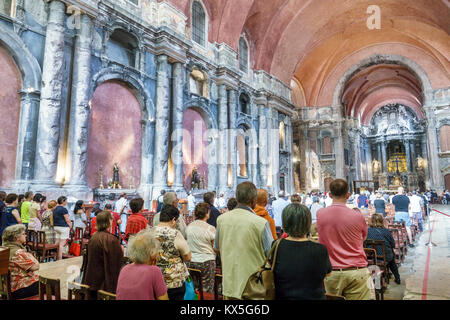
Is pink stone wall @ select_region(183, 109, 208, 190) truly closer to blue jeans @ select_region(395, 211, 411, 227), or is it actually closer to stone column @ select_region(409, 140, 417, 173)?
blue jeans @ select_region(395, 211, 411, 227)

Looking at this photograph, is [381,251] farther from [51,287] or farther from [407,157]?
[407,157]

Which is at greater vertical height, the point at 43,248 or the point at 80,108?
the point at 80,108

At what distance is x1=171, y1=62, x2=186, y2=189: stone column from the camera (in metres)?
13.8

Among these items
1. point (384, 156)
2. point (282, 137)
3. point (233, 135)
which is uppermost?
point (384, 156)

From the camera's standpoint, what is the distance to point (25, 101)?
9.47 meters

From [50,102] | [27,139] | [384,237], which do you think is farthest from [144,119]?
[384,237]

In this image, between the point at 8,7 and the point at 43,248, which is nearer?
the point at 43,248

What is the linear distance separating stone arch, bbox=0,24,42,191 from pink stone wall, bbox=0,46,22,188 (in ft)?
0.48

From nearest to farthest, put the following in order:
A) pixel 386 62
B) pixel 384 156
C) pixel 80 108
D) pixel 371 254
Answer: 1. pixel 371 254
2. pixel 80 108
3. pixel 386 62
4. pixel 384 156

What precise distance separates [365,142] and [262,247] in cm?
4674

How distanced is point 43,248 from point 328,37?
92.5 ft

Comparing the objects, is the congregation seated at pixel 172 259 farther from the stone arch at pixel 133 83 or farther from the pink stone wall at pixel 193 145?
the pink stone wall at pixel 193 145

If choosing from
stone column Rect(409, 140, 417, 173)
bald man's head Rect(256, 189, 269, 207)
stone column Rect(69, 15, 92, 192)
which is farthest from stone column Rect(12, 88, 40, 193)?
stone column Rect(409, 140, 417, 173)

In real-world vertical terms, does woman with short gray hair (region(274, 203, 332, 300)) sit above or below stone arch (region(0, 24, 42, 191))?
below
